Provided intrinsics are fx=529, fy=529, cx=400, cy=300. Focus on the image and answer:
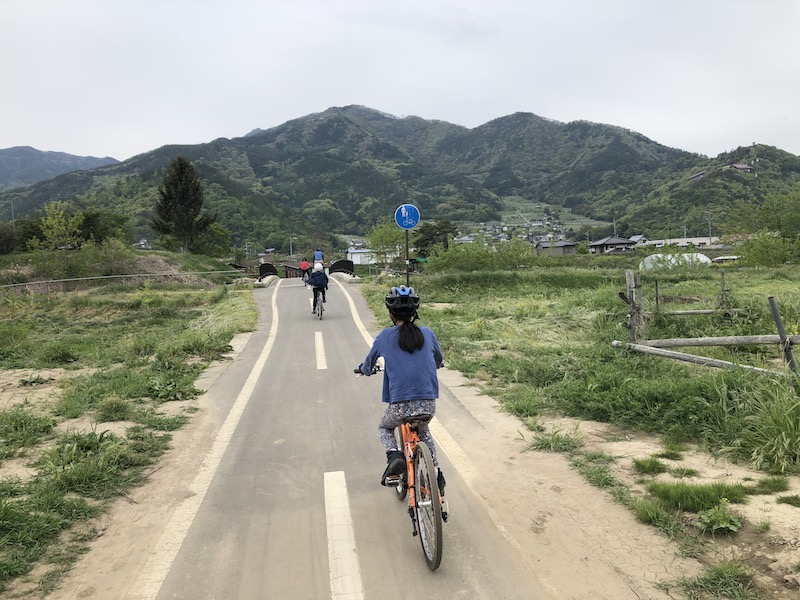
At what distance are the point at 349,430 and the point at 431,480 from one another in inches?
119

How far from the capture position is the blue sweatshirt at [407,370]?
4000mm

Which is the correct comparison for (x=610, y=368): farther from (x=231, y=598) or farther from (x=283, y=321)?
(x=283, y=321)

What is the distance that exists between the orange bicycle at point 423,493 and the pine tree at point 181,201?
201 ft

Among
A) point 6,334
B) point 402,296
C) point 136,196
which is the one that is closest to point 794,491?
point 402,296

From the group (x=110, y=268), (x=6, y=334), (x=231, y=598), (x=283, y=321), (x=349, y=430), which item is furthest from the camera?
(x=110, y=268)

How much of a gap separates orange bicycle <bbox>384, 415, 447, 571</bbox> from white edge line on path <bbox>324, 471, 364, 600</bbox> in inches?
18.8

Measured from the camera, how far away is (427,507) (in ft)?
11.9

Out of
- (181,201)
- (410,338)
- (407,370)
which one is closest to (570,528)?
(407,370)

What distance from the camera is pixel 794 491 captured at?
4.19 m

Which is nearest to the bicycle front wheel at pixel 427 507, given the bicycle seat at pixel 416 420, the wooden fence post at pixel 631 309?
the bicycle seat at pixel 416 420

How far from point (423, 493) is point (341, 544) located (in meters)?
0.74

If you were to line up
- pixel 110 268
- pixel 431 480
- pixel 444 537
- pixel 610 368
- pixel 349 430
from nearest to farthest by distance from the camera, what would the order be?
pixel 431 480 < pixel 444 537 < pixel 349 430 < pixel 610 368 < pixel 110 268

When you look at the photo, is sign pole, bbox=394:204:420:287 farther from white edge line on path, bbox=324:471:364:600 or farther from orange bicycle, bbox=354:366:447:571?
orange bicycle, bbox=354:366:447:571

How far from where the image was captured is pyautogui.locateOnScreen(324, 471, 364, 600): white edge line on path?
333 cm
